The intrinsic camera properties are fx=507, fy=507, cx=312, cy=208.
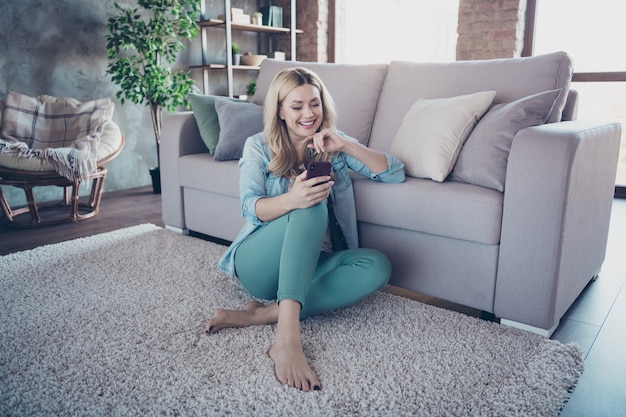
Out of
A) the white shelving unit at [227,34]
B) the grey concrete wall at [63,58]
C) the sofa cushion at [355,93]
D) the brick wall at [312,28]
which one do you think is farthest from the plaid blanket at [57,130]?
the brick wall at [312,28]

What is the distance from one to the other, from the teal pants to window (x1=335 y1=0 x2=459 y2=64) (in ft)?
12.5

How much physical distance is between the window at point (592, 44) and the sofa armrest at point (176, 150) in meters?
2.99

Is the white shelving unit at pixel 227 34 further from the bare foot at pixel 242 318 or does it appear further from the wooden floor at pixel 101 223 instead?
the bare foot at pixel 242 318

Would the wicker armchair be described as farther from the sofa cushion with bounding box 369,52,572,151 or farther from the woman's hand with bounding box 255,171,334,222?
the woman's hand with bounding box 255,171,334,222

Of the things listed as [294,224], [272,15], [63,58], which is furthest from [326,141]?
[272,15]

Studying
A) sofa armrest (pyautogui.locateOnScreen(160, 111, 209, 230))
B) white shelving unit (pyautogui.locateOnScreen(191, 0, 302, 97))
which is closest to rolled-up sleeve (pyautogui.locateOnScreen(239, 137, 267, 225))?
sofa armrest (pyautogui.locateOnScreen(160, 111, 209, 230))

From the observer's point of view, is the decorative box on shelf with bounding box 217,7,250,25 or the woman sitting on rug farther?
the decorative box on shelf with bounding box 217,7,250,25

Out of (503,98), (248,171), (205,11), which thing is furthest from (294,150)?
(205,11)

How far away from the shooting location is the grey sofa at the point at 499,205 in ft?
5.01

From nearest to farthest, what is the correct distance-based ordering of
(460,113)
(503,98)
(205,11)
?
(460,113) < (503,98) < (205,11)

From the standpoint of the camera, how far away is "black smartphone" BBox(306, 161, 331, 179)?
4.86 ft

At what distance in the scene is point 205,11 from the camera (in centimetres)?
454

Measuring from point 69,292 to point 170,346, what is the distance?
0.65 metres

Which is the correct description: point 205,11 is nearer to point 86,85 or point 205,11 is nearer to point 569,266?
point 86,85
